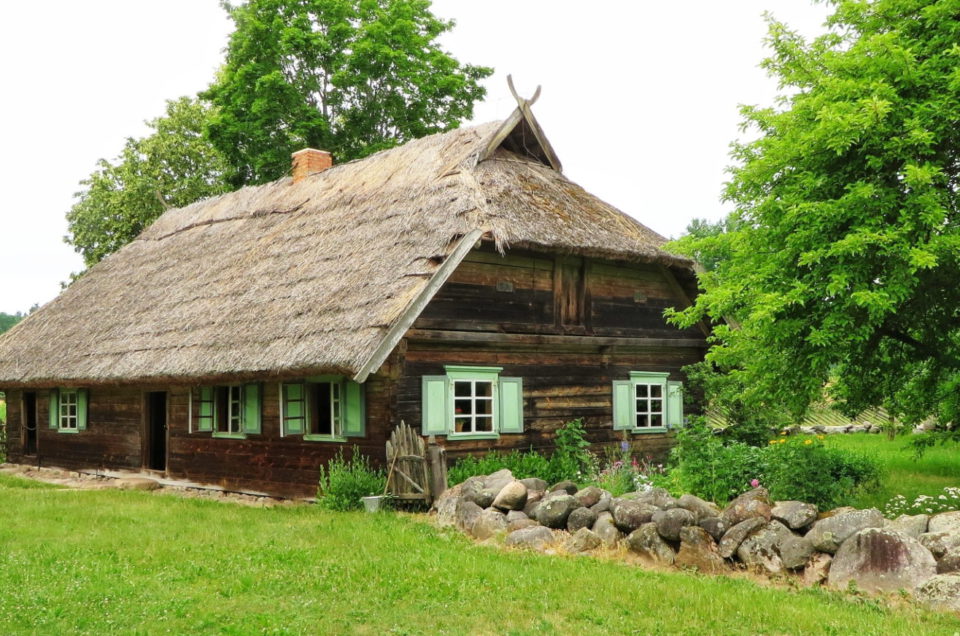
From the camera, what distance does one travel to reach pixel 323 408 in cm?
1502

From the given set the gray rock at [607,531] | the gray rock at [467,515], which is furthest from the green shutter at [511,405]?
the gray rock at [607,531]

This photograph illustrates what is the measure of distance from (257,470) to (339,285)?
358 centimetres

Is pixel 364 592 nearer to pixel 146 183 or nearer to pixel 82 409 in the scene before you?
pixel 82 409

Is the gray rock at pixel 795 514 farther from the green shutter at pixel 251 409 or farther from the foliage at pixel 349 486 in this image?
the green shutter at pixel 251 409

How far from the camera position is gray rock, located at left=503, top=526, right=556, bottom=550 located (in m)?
10.0

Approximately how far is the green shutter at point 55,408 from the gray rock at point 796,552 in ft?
59.4

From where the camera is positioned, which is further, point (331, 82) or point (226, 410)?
point (331, 82)

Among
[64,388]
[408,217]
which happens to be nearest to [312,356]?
[408,217]

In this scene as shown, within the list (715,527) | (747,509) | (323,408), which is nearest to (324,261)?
(323,408)

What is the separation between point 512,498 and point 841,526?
3892 mm

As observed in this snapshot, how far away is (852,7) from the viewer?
10.3 meters

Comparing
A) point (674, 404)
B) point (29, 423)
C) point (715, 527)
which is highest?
point (674, 404)

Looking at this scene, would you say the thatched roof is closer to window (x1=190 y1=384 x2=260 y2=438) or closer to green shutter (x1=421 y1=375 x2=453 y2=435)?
window (x1=190 y1=384 x2=260 y2=438)

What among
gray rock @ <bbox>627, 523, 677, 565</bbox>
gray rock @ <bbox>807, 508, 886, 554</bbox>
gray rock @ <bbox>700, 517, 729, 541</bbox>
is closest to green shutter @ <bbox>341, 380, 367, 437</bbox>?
gray rock @ <bbox>627, 523, 677, 565</bbox>
